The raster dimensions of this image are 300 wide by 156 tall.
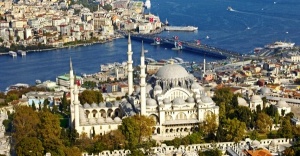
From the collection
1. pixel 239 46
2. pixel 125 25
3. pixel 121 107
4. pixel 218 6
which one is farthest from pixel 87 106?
pixel 218 6

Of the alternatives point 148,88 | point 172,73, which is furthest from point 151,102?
point 172,73

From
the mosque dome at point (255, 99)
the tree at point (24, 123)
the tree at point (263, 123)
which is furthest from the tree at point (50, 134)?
the mosque dome at point (255, 99)

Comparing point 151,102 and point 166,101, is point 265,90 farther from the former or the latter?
point 151,102

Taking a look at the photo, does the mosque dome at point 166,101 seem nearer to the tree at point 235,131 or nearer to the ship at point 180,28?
the tree at point 235,131

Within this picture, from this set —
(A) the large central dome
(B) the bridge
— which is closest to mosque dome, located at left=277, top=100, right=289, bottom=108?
(A) the large central dome

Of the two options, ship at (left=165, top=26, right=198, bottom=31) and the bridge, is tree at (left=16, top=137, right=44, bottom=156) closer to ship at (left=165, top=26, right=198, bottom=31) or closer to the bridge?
the bridge

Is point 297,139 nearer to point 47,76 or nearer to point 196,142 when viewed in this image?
point 196,142
